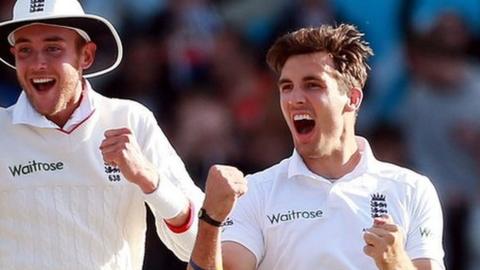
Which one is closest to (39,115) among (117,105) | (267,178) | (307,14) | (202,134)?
(117,105)

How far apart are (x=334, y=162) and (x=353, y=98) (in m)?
0.28

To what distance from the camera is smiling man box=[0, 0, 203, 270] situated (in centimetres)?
693

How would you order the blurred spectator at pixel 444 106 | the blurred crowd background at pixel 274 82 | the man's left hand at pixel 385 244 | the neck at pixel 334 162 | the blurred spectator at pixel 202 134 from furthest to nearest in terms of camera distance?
1. the blurred spectator at pixel 444 106
2. the blurred crowd background at pixel 274 82
3. the blurred spectator at pixel 202 134
4. the neck at pixel 334 162
5. the man's left hand at pixel 385 244

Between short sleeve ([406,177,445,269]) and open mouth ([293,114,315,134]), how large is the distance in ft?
1.56

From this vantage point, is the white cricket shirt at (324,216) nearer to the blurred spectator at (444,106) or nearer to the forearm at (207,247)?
the forearm at (207,247)

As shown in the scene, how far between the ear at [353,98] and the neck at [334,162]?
13 cm

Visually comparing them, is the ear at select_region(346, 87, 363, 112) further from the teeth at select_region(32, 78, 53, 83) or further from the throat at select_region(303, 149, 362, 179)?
the teeth at select_region(32, 78, 53, 83)

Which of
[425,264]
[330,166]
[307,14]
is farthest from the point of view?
[307,14]

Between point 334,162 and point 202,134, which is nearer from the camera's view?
point 334,162

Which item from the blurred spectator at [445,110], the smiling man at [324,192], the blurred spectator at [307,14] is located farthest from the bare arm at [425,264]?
the blurred spectator at [307,14]

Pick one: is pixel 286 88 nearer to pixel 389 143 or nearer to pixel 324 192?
pixel 324 192

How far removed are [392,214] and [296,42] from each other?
2.55 ft

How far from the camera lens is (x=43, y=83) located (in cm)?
702

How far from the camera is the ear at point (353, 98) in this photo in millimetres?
6988
